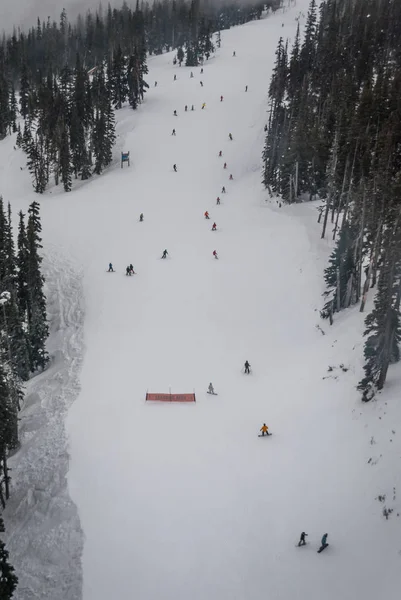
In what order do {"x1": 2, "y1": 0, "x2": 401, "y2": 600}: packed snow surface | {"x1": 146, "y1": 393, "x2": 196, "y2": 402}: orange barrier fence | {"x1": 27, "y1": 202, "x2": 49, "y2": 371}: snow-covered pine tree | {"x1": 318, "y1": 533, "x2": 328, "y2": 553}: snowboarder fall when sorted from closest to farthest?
{"x1": 318, "y1": 533, "x2": 328, "y2": 553}: snowboarder → {"x1": 2, "y1": 0, "x2": 401, "y2": 600}: packed snow surface → {"x1": 146, "y1": 393, "x2": 196, "y2": 402}: orange barrier fence → {"x1": 27, "y1": 202, "x2": 49, "y2": 371}: snow-covered pine tree

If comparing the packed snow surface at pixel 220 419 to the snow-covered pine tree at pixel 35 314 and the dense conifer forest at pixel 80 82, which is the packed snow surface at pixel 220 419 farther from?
the dense conifer forest at pixel 80 82

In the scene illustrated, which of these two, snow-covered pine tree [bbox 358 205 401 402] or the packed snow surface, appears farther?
snow-covered pine tree [bbox 358 205 401 402]

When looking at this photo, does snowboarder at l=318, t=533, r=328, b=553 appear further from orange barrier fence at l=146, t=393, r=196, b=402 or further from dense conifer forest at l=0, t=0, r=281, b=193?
dense conifer forest at l=0, t=0, r=281, b=193

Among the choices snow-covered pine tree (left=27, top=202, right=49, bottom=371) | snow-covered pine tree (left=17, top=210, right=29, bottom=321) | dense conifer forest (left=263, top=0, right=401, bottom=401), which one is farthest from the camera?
snow-covered pine tree (left=17, top=210, right=29, bottom=321)

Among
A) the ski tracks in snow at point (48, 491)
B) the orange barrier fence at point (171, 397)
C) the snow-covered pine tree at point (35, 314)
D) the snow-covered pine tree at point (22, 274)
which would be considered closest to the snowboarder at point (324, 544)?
the ski tracks in snow at point (48, 491)

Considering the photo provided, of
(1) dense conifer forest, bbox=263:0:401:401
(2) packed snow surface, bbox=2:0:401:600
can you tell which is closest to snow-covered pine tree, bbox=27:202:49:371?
(2) packed snow surface, bbox=2:0:401:600

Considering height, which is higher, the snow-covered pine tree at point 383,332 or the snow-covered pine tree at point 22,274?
the snow-covered pine tree at point 383,332

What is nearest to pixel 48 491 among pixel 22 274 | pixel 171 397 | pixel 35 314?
pixel 171 397
